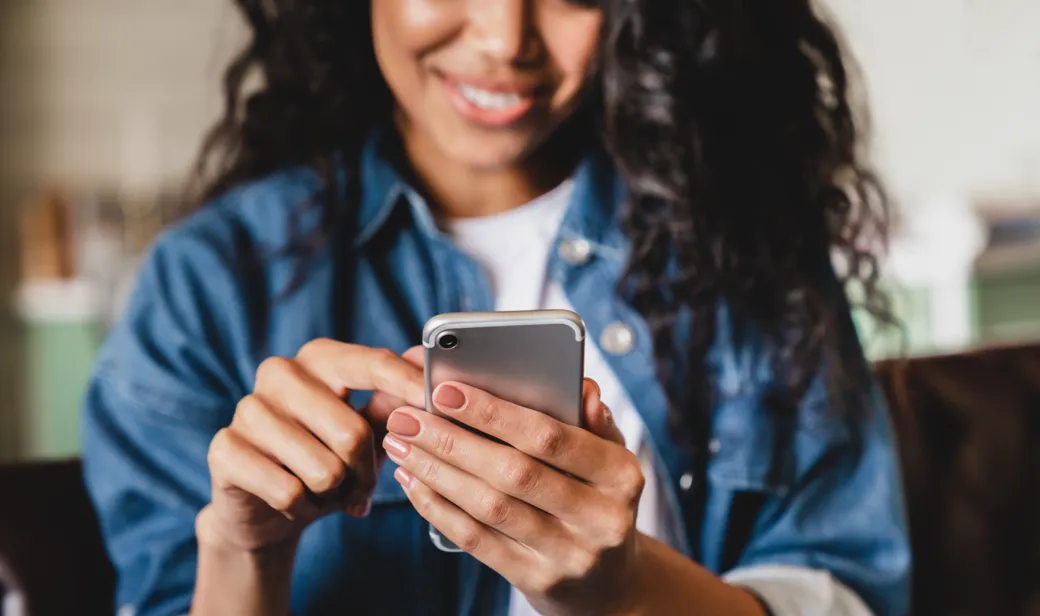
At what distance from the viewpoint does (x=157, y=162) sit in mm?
2660

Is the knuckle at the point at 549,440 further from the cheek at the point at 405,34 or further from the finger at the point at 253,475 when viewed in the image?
the cheek at the point at 405,34

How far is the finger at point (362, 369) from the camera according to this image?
1.45ft

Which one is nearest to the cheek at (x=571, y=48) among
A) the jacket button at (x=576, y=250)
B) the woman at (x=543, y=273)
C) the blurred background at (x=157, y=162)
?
the woman at (x=543, y=273)

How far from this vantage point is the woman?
0.60m

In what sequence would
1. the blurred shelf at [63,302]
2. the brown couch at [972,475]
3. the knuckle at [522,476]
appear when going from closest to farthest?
the knuckle at [522,476] → the brown couch at [972,475] → the blurred shelf at [63,302]

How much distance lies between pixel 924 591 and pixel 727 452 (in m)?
0.30

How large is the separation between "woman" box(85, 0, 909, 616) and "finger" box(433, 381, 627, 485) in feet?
0.42

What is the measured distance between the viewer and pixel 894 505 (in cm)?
70

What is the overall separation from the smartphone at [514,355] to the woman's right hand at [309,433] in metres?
0.04

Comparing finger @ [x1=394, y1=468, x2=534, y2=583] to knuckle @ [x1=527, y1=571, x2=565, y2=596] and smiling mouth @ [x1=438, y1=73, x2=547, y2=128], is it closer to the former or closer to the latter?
knuckle @ [x1=527, y1=571, x2=565, y2=596]

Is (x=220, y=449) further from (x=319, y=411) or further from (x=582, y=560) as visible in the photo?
(x=582, y=560)

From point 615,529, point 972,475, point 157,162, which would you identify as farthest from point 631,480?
point 157,162

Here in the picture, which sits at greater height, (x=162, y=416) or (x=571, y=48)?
(x=571, y=48)

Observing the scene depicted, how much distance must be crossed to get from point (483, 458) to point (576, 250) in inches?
12.2
